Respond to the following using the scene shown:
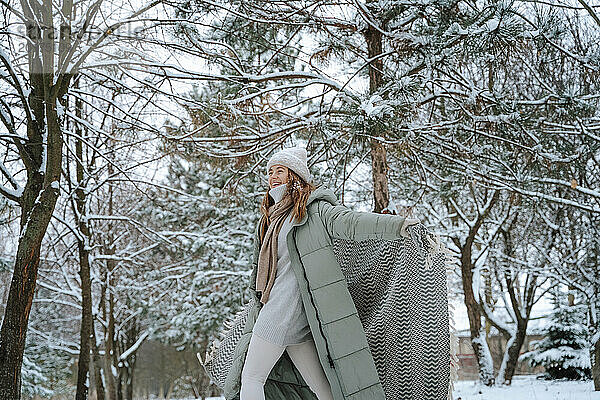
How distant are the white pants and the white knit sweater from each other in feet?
0.16

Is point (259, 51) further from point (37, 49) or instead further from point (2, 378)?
point (2, 378)

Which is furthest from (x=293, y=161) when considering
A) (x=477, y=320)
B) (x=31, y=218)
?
(x=477, y=320)

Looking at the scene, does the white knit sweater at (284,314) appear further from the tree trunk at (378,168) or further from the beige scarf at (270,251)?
the tree trunk at (378,168)

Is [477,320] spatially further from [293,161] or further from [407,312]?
[293,161]

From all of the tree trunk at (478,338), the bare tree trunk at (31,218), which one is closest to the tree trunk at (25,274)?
the bare tree trunk at (31,218)

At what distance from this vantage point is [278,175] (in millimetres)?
3334

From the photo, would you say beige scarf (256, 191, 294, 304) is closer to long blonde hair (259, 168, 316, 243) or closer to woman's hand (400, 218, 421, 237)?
long blonde hair (259, 168, 316, 243)

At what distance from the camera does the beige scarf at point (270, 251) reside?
125 inches

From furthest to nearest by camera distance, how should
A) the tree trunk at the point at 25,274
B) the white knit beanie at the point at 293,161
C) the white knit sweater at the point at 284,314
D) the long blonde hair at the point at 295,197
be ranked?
the tree trunk at the point at 25,274
the white knit beanie at the point at 293,161
the long blonde hair at the point at 295,197
the white knit sweater at the point at 284,314

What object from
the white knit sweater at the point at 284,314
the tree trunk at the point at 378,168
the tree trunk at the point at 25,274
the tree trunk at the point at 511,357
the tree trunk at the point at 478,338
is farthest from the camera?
the tree trunk at the point at 511,357

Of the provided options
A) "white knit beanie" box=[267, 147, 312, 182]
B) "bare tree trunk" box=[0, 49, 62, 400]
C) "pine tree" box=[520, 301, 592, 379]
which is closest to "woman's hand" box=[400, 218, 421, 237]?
"white knit beanie" box=[267, 147, 312, 182]

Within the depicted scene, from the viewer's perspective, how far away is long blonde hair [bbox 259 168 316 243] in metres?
3.15

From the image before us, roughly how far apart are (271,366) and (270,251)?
60 centimetres

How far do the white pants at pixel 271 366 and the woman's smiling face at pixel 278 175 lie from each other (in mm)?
849
